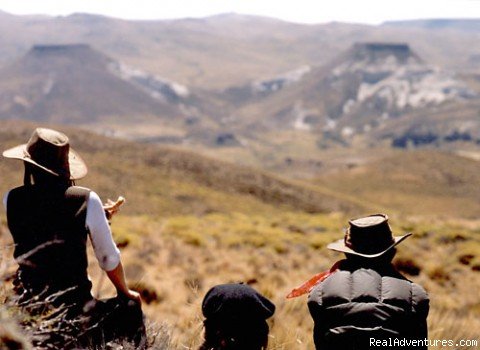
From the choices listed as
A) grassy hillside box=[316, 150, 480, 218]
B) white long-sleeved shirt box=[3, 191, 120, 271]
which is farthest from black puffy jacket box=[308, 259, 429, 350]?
grassy hillside box=[316, 150, 480, 218]

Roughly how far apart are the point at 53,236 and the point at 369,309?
1.95 meters

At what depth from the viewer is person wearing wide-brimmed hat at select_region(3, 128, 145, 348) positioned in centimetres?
369

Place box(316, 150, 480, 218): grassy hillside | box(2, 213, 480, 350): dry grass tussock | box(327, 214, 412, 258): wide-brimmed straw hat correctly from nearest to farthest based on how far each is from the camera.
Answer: box(327, 214, 412, 258): wide-brimmed straw hat → box(2, 213, 480, 350): dry grass tussock → box(316, 150, 480, 218): grassy hillside

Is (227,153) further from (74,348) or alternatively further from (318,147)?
(74,348)

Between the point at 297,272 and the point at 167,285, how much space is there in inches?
118

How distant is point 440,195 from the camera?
6325cm

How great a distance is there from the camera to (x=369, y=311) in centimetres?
342

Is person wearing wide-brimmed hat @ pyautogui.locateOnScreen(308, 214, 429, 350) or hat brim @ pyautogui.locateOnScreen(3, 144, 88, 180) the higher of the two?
hat brim @ pyautogui.locateOnScreen(3, 144, 88, 180)

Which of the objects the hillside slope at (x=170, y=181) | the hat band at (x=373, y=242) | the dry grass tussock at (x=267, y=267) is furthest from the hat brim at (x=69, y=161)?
the hillside slope at (x=170, y=181)

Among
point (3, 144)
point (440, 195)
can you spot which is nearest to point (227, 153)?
point (440, 195)

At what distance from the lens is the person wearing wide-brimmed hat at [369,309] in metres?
3.42

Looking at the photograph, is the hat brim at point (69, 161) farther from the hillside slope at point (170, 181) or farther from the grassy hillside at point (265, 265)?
the hillside slope at point (170, 181)

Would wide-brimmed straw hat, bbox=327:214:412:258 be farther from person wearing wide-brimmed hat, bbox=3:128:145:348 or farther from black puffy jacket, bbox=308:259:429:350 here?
person wearing wide-brimmed hat, bbox=3:128:145:348

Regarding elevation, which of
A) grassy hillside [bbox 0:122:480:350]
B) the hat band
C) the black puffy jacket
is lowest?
grassy hillside [bbox 0:122:480:350]
